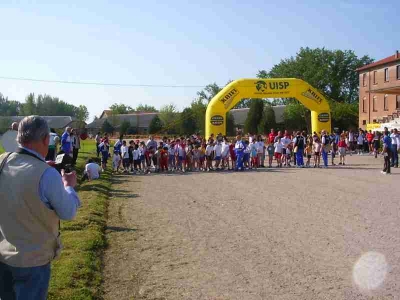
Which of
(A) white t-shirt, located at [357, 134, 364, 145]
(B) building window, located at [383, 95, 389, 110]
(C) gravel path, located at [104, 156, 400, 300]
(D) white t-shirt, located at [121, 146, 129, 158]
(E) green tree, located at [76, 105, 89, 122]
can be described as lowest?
(C) gravel path, located at [104, 156, 400, 300]

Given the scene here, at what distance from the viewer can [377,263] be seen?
6758 mm

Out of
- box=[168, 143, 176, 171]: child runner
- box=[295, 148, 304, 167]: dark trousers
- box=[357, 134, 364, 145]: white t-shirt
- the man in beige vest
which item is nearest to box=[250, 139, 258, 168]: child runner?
box=[295, 148, 304, 167]: dark trousers

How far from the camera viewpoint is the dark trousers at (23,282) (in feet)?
11.0

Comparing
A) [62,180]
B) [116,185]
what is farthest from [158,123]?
[62,180]

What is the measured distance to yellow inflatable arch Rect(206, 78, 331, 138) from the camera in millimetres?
29547

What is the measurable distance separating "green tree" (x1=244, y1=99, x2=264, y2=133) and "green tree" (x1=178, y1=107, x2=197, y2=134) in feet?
32.4

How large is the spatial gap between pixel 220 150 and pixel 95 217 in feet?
45.7

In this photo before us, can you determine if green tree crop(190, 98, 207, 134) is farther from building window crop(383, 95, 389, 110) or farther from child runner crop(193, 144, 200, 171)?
child runner crop(193, 144, 200, 171)

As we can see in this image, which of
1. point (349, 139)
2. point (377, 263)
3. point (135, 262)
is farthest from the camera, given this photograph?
point (349, 139)

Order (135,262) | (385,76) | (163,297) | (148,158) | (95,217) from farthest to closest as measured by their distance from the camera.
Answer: (385,76), (148,158), (95,217), (135,262), (163,297)

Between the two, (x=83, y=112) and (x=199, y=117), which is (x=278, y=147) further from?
(x=83, y=112)

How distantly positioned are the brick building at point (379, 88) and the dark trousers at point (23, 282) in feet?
175

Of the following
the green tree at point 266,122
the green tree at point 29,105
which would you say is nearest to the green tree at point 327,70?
the green tree at point 266,122

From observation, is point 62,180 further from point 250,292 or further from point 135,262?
point 135,262
